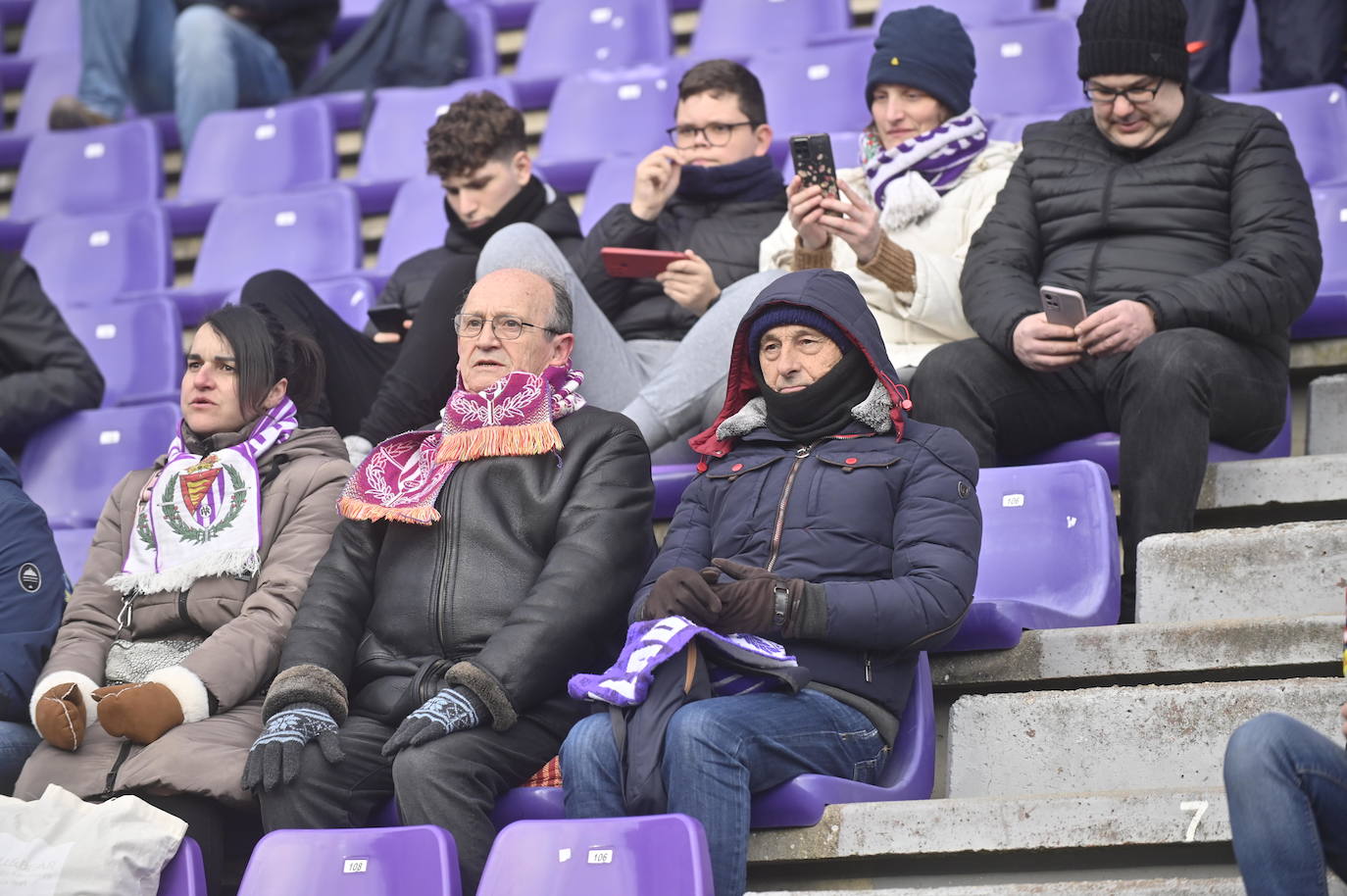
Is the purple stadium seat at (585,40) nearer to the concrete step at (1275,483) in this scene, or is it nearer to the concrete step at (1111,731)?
the concrete step at (1275,483)

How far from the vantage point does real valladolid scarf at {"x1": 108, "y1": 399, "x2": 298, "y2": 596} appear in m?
3.18

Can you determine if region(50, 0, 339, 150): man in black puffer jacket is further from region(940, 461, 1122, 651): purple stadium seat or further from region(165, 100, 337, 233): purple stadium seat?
region(940, 461, 1122, 651): purple stadium seat

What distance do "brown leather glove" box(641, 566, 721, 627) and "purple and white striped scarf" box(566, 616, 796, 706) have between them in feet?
0.05

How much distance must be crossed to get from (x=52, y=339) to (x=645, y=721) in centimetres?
273

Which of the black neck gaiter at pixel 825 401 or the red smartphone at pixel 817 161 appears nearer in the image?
the black neck gaiter at pixel 825 401

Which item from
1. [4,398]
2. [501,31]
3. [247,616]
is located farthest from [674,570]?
[501,31]

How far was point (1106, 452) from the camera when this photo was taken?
344cm

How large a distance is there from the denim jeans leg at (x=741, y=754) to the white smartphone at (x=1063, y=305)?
109 centimetres

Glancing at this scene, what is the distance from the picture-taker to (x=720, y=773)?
2.43 meters

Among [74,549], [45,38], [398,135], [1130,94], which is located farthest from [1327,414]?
[45,38]

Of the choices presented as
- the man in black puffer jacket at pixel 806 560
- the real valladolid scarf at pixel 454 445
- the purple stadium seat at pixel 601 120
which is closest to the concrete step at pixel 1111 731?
the man in black puffer jacket at pixel 806 560

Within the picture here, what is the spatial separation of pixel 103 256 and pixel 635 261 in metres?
2.55

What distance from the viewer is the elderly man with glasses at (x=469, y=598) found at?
270cm

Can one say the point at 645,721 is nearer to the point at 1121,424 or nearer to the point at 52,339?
the point at 1121,424
